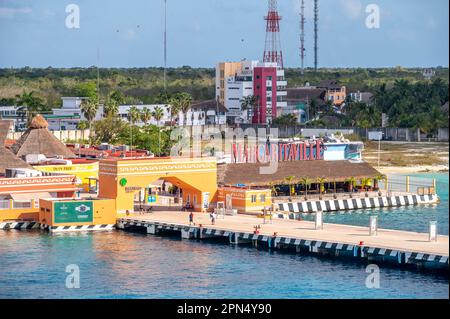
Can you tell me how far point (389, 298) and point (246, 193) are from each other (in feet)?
77.9

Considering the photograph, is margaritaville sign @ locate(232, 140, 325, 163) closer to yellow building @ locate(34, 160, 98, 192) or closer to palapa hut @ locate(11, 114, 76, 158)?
yellow building @ locate(34, 160, 98, 192)

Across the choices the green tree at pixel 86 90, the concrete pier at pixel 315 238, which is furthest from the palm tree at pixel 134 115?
the concrete pier at pixel 315 238

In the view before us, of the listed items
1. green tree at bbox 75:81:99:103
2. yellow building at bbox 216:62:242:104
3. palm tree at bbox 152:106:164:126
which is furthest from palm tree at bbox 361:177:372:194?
green tree at bbox 75:81:99:103

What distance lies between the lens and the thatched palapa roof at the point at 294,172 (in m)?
82.2

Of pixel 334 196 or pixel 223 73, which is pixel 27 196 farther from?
pixel 223 73

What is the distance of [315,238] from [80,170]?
80.8ft

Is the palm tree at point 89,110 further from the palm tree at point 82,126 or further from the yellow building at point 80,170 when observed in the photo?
the yellow building at point 80,170

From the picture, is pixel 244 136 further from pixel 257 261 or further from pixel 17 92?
pixel 257 261

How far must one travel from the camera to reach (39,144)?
89.8 meters

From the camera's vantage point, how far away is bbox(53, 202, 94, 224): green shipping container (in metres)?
70.2

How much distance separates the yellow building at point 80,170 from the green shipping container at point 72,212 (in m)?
10.8

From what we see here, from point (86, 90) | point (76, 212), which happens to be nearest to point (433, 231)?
point (76, 212)
